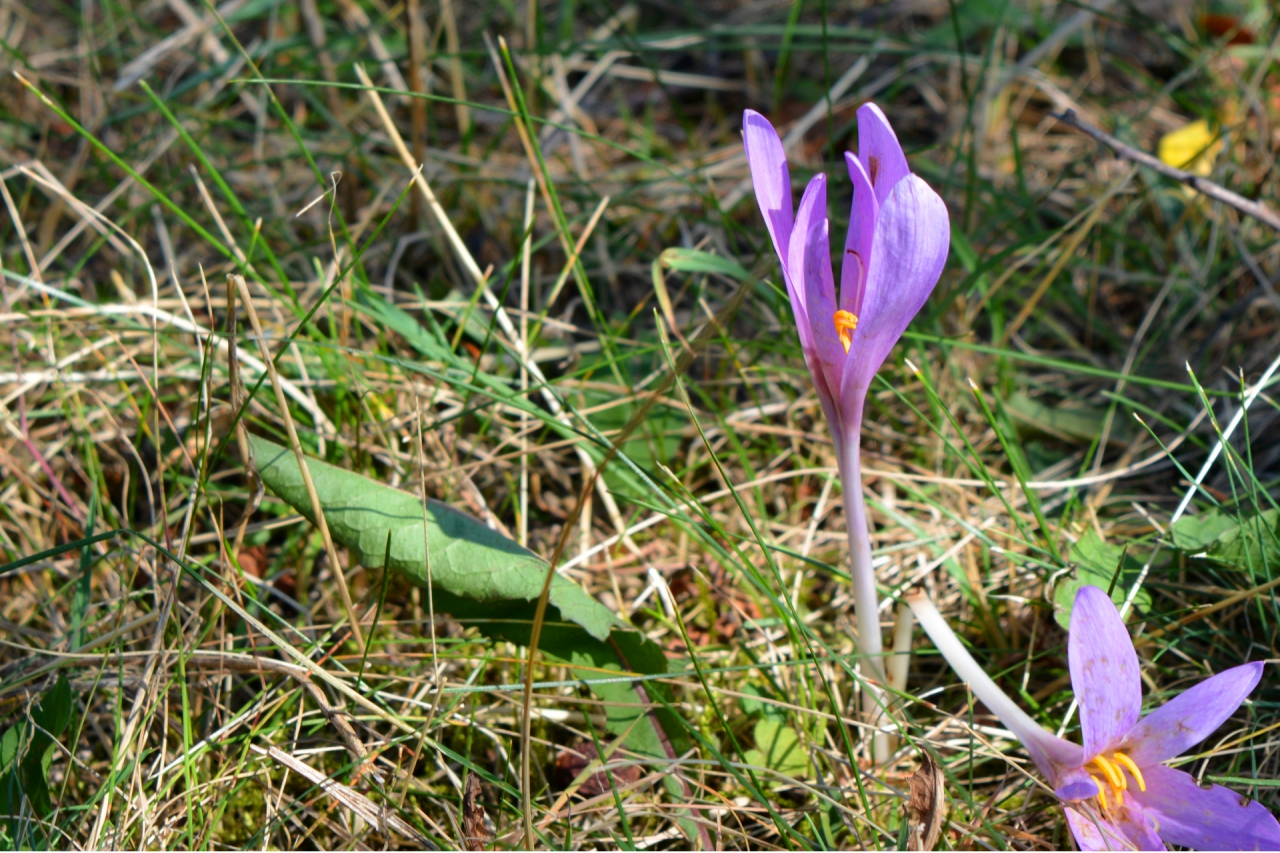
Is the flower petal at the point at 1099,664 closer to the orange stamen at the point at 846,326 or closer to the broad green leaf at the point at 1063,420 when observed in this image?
the orange stamen at the point at 846,326

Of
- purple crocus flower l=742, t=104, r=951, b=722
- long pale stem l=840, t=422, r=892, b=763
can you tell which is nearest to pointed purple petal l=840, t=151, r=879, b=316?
purple crocus flower l=742, t=104, r=951, b=722

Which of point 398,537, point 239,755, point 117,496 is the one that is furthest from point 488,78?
point 239,755

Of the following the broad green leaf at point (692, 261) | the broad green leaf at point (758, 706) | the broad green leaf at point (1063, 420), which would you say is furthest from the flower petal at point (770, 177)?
the broad green leaf at point (1063, 420)

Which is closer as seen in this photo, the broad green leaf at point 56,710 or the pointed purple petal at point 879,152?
the pointed purple petal at point 879,152

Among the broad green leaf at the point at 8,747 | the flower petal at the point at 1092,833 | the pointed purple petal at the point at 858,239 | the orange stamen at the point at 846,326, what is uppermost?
the pointed purple petal at the point at 858,239

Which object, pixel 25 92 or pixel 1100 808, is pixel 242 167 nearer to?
pixel 25 92
